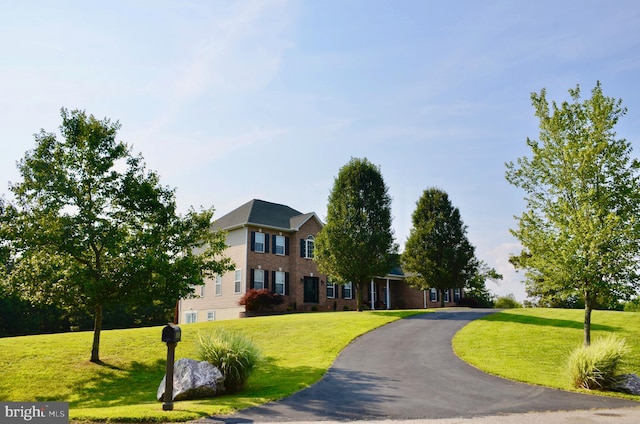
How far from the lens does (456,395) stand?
43.3ft

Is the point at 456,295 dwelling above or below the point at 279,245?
below

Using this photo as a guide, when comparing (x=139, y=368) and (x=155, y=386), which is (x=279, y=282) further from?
(x=155, y=386)

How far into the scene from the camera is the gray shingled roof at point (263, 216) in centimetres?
3878

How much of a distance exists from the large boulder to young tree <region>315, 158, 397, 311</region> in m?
20.7

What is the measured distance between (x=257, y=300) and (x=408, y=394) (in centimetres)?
2367

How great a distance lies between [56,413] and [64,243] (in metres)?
9.17

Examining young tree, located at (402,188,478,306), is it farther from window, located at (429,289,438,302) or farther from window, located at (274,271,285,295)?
window, located at (274,271,285,295)

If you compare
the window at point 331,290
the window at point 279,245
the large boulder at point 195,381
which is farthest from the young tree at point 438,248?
the large boulder at point 195,381

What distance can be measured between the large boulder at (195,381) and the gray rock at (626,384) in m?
10.8

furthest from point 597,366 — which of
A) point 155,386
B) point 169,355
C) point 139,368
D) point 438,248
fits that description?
point 438,248

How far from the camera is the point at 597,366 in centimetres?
1452

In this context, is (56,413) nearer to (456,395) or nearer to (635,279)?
(456,395)

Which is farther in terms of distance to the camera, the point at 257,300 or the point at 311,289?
the point at 311,289

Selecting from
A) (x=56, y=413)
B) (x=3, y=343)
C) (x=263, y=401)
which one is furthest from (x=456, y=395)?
(x=3, y=343)
